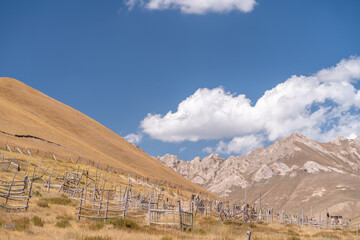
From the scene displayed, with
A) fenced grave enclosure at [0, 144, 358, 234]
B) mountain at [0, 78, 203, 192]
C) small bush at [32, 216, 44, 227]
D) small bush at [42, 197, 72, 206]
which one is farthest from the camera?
mountain at [0, 78, 203, 192]

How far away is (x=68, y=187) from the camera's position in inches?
1280

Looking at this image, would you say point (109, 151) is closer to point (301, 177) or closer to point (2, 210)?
point (2, 210)

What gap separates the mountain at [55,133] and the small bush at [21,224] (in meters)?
42.1

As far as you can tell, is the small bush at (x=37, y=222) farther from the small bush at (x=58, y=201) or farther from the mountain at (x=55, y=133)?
the mountain at (x=55, y=133)

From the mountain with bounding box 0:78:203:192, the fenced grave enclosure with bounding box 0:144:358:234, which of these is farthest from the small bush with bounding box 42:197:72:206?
the mountain with bounding box 0:78:203:192

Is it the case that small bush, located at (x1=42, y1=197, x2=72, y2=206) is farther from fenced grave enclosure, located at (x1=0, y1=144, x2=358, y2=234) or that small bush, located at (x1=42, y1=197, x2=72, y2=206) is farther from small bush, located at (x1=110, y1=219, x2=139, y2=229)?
small bush, located at (x1=110, y1=219, x2=139, y2=229)

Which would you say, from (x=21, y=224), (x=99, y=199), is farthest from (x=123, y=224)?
(x=99, y=199)

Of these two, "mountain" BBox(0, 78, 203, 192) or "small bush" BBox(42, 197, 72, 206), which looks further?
"mountain" BBox(0, 78, 203, 192)

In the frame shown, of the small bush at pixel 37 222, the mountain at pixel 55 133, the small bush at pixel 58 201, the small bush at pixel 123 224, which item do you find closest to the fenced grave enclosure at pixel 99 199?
the small bush at pixel 58 201

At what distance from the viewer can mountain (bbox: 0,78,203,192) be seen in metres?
61.2

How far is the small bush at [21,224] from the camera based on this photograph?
42.1 ft

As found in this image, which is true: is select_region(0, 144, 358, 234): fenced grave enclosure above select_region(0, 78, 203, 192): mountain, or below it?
below

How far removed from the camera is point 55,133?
2847 inches

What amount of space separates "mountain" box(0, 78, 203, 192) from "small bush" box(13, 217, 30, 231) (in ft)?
138
